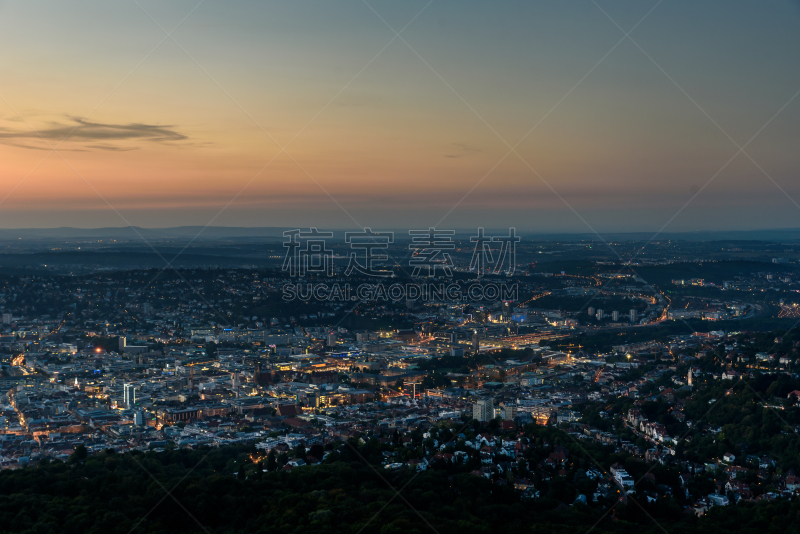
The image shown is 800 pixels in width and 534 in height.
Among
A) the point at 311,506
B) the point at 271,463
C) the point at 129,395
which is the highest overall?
the point at 311,506

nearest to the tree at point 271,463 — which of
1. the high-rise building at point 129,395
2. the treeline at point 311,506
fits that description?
the treeline at point 311,506

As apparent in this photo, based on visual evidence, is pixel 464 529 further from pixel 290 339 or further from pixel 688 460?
pixel 290 339

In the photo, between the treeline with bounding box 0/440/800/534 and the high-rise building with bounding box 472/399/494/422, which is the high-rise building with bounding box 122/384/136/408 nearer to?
the treeline with bounding box 0/440/800/534

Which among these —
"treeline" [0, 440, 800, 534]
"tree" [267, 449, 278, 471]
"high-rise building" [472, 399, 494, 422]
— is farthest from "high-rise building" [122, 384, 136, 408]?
"high-rise building" [472, 399, 494, 422]

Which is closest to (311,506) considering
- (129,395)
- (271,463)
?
(271,463)

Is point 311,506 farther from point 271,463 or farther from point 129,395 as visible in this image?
point 129,395

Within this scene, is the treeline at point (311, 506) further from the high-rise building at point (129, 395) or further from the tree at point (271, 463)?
the high-rise building at point (129, 395)
